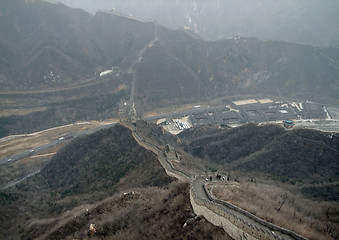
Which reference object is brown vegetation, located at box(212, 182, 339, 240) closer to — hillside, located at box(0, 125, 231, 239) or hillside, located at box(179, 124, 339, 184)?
hillside, located at box(0, 125, 231, 239)

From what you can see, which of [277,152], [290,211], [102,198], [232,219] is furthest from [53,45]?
[232,219]

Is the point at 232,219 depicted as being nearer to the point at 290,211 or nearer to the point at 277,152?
the point at 290,211

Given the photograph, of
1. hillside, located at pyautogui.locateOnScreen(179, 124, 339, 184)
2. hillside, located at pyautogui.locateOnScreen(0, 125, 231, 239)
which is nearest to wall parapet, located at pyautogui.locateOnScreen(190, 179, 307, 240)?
hillside, located at pyautogui.locateOnScreen(0, 125, 231, 239)

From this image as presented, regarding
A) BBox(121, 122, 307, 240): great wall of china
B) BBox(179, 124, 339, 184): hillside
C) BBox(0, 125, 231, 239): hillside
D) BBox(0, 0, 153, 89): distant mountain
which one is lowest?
BBox(179, 124, 339, 184): hillside

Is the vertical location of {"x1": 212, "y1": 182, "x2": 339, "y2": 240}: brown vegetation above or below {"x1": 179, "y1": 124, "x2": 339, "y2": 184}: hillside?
above

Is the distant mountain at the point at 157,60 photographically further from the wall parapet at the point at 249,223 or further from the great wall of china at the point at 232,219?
the wall parapet at the point at 249,223

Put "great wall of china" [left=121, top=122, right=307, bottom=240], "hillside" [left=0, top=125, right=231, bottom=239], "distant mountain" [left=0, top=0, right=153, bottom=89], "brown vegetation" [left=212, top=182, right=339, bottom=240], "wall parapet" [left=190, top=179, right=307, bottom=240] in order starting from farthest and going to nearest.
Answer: "distant mountain" [left=0, top=0, right=153, bottom=89] → "hillside" [left=0, top=125, right=231, bottom=239] → "brown vegetation" [left=212, top=182, right=339, bottom=240] → "great wall of china" [left=121, top=122, right=307, bottom=240] → "wall parapet" [left=190, top=179, right=307, bottom=240]
